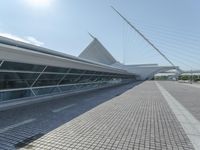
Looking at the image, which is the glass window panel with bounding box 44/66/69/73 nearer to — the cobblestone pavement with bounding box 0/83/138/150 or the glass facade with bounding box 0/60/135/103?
the glass facade with bounding box 0/60/135/103

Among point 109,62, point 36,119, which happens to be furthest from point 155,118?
Result: point 109,62

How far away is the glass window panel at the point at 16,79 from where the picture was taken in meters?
10.2

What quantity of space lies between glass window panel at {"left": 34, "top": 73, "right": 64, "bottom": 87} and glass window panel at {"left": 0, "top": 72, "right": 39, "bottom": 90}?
0.70 m

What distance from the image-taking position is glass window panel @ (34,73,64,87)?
13.2m

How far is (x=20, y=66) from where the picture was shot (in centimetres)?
1029

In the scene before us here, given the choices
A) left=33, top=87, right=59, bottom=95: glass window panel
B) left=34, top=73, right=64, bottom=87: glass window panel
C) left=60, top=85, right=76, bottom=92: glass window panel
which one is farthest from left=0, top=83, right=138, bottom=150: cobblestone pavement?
left=60, top=85, right=76, bottom=92: glass window panel

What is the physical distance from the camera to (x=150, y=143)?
5.03 metres

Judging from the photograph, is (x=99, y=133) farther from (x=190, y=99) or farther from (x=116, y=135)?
(x=190, y=99)

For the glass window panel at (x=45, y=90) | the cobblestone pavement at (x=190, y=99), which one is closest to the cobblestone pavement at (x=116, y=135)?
the cobblestone pavement at (x=190, y=99)

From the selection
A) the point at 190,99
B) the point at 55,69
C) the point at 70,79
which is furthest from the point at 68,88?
the point at 190,99

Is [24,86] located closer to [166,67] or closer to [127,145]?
[127,145]

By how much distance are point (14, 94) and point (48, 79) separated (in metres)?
3.13

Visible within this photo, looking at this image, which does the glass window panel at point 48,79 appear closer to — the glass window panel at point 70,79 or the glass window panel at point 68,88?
the glass window panel at point 70,79

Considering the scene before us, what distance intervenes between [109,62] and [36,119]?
68.8 m
